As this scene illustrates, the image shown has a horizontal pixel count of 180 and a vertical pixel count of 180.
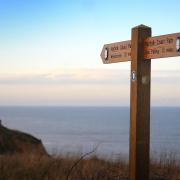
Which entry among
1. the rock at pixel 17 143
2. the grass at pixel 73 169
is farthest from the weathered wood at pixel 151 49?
the rock at pixel 17 143

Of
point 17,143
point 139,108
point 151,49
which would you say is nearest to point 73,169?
point 139,108

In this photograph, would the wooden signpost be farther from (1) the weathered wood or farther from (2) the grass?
(2) the grass

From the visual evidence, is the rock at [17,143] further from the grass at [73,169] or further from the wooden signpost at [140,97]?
the wooden signpost at [140,97]

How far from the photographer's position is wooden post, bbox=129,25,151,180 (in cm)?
663

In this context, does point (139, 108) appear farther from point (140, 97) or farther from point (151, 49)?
point (151, 49)

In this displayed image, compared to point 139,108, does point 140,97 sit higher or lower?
higher

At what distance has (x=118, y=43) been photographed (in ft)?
23.9

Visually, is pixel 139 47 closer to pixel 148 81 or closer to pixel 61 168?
pixel 148 81

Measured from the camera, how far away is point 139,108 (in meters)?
6.64

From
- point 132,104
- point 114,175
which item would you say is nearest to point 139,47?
point 132,104

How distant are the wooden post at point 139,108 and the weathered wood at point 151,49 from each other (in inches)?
4.8

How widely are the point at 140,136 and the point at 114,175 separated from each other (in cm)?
141

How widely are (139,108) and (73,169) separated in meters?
1.87

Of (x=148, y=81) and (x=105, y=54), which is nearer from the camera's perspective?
(x=148, y=81)
